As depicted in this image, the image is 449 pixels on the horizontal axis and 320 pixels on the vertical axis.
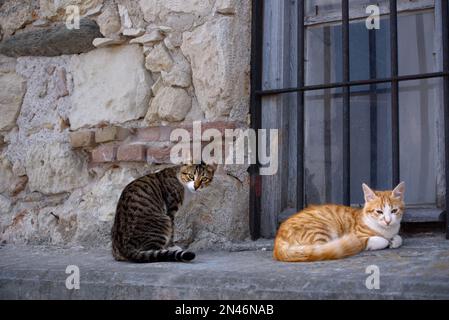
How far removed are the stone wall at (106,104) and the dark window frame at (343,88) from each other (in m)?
0.05

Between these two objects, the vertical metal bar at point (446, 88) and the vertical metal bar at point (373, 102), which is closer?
the vertical metal bar at point (446, 88)

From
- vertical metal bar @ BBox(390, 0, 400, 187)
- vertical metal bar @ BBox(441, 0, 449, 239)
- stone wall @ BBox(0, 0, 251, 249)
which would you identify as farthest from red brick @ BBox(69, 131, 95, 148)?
vertical metal bar @ BBox(441, 0, 449, 239)

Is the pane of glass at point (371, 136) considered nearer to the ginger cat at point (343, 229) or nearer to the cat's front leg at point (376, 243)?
the ginger cat at point (343, 229)

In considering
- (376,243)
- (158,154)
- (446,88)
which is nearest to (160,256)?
(158,154)

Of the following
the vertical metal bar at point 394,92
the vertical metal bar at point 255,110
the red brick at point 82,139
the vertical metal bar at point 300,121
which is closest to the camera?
the vertical metal bar at point 394,92

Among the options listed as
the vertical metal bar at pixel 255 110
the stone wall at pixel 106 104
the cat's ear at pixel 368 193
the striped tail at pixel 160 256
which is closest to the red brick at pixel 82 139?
the stone wall at pixel 106 104

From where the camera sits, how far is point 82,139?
135 inches

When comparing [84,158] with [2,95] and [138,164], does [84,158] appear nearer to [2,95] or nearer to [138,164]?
[138,164]

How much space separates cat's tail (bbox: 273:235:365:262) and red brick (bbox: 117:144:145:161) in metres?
0.92

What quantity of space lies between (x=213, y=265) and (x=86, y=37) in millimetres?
1529

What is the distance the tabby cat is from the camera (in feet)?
9.85

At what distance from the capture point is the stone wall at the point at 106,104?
10.6ft

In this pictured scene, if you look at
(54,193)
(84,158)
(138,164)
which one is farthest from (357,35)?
(54,193)

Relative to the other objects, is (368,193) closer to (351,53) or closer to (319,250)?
(319,250)
